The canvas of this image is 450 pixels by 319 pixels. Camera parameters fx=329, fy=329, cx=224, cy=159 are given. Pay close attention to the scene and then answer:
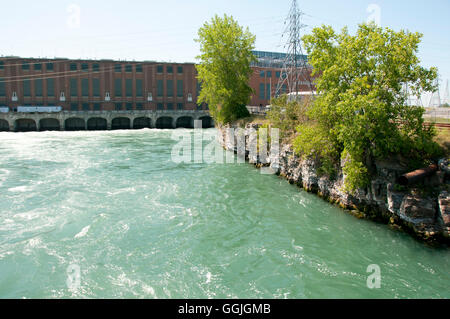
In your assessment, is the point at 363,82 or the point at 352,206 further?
the point at 352,206

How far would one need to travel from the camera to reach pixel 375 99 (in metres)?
14.3

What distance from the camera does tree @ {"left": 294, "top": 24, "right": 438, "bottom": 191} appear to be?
48.0 feet

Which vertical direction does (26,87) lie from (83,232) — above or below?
above

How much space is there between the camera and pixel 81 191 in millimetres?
20656

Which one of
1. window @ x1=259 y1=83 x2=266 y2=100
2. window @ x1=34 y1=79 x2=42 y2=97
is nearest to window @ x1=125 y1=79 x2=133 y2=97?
window @ x1=34 y1=79 x2=42 y2=97

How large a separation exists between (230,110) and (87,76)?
50057 millimetres

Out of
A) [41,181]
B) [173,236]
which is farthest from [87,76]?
[173,236]

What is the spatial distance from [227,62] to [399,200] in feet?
109

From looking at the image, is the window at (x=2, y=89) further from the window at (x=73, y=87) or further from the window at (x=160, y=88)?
the window at (x=160, y=88)

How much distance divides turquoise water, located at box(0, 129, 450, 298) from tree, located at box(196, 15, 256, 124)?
21812 millimetres

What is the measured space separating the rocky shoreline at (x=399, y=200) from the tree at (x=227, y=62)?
24253mm

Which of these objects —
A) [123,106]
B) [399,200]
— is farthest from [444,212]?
[123,106]

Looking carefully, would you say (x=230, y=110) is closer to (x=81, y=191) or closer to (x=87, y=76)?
(x=81, y=191)

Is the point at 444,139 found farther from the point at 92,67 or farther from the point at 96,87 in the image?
the point at 92,67
